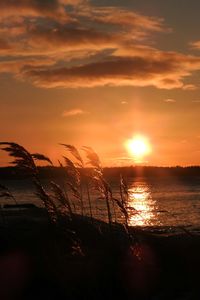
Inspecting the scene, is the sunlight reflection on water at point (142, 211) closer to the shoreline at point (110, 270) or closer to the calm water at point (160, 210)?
the calm water at point (160, 210)

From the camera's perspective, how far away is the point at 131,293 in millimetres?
9859

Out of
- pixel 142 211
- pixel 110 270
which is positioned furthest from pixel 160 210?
pixel 110 270

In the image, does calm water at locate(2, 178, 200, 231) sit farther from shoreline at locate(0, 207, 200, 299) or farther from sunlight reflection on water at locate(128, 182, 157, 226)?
shoreline at locate(0, 207, 200, 299)

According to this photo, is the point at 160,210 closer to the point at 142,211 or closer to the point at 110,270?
the point at 142,211

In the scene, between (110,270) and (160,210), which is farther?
(160,210)

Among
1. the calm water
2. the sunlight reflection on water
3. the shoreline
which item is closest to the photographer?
the shoreline

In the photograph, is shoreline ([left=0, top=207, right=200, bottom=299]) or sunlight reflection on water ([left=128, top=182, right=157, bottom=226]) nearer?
shoreline ([left=0, top=207, right=200, bottom=299])

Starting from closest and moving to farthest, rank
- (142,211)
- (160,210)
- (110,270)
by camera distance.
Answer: (110,270), (142,211), (160,210)

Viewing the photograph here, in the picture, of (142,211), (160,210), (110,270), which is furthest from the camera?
(160,210)

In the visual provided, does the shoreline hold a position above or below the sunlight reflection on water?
above

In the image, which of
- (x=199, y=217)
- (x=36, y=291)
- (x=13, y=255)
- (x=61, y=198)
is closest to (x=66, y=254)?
(x=13, y=255)

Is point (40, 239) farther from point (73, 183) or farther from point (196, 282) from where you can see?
point (196, 282)

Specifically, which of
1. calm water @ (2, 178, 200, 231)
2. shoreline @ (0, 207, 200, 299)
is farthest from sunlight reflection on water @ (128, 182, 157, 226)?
shoreline @ (0, 207, 200, 299)

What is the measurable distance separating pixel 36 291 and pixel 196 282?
127 inches
